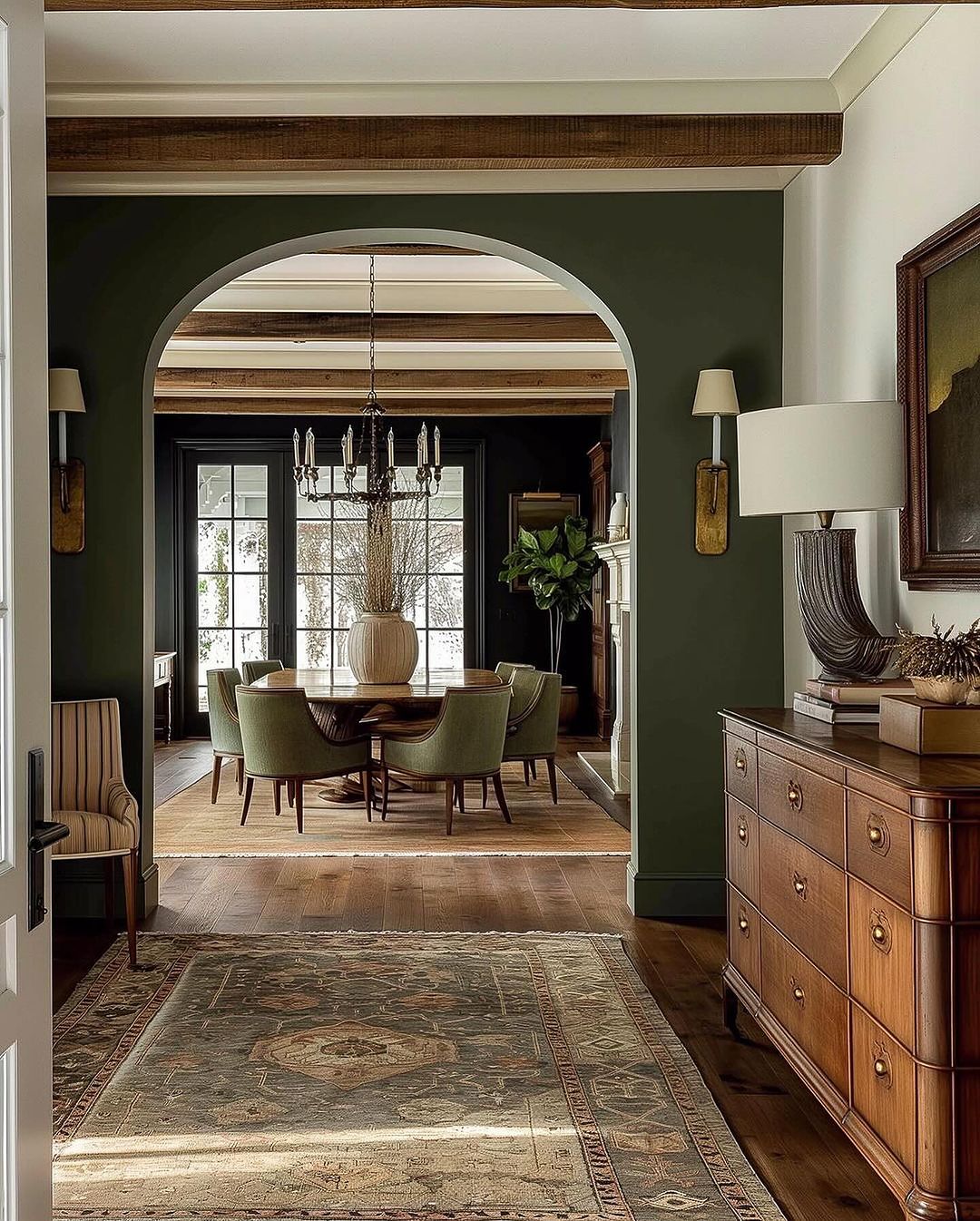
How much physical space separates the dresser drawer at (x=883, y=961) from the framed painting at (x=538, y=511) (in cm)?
880

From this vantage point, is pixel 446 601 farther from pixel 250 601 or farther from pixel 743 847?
pixel 743 847

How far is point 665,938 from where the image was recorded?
4566 mm

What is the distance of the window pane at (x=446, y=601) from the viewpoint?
11.3 meters

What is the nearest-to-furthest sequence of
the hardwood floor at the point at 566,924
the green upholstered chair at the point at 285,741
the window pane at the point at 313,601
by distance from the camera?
the hardwood floor at the point at 566,924, the green upholstered chair at the point at 285,741, the window pane at the point at 313,601

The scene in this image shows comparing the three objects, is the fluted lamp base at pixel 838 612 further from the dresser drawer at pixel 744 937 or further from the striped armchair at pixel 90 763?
the striped armchair at pixel 90 763

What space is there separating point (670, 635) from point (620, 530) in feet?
11.7

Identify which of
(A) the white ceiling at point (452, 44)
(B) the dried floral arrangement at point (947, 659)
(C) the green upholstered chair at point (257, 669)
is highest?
(A) the white ceiling at point (452, 44)

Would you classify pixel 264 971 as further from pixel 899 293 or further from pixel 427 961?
pixel 899 293

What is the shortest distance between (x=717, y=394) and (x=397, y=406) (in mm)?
6262

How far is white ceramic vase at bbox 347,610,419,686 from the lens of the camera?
7.10m

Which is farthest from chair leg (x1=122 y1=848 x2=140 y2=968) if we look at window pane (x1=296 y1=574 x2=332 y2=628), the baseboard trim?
window pane (x1=296 y1=574 x2=332 y2=628)

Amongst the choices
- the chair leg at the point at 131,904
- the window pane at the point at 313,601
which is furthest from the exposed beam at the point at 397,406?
the chair leg at the point at 131,904

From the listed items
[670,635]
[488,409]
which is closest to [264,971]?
[670,635]

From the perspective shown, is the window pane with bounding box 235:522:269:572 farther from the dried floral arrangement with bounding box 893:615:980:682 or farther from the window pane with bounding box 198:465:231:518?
the dried floral arrangement with bounding box 893:615:980:682
